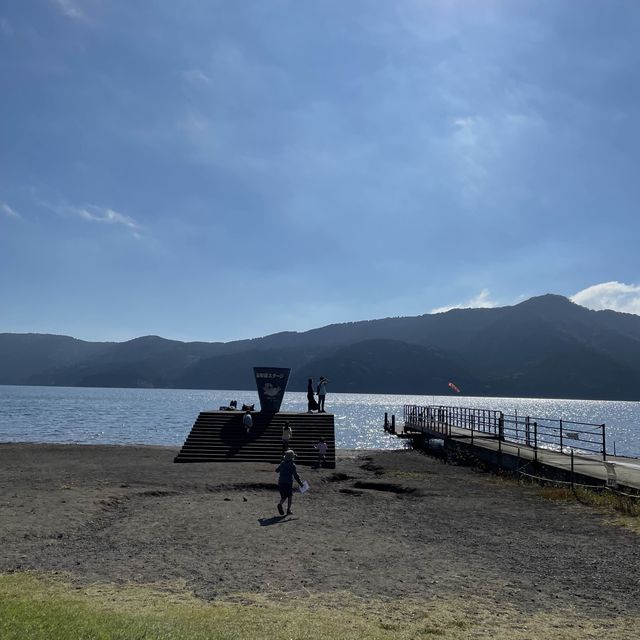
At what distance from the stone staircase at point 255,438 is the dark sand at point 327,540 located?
615 cm

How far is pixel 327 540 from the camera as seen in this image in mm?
12273

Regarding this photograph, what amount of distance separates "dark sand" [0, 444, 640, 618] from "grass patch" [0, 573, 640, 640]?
0.49 m

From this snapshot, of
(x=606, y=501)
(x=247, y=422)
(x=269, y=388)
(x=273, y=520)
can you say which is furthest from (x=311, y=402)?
(x=606, y=501)

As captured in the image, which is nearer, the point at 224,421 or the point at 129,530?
the point at 129,530

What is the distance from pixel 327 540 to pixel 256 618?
5291 mm

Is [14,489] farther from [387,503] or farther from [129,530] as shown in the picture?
[387,503]

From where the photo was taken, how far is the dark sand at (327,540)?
9.00m

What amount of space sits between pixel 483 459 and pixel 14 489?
71.9ft

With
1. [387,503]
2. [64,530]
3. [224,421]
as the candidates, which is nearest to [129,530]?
[64,530]

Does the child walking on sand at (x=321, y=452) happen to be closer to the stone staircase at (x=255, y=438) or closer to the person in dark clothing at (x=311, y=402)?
the stone staircase at (x=255, y=438)

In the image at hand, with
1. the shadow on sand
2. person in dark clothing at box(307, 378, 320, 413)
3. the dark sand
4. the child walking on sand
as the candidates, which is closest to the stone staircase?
the child walking on sand

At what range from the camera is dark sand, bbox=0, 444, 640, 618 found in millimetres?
9000

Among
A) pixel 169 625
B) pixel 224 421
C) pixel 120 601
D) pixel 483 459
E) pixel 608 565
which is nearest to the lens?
pixel 169 625

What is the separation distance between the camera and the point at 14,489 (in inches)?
704
